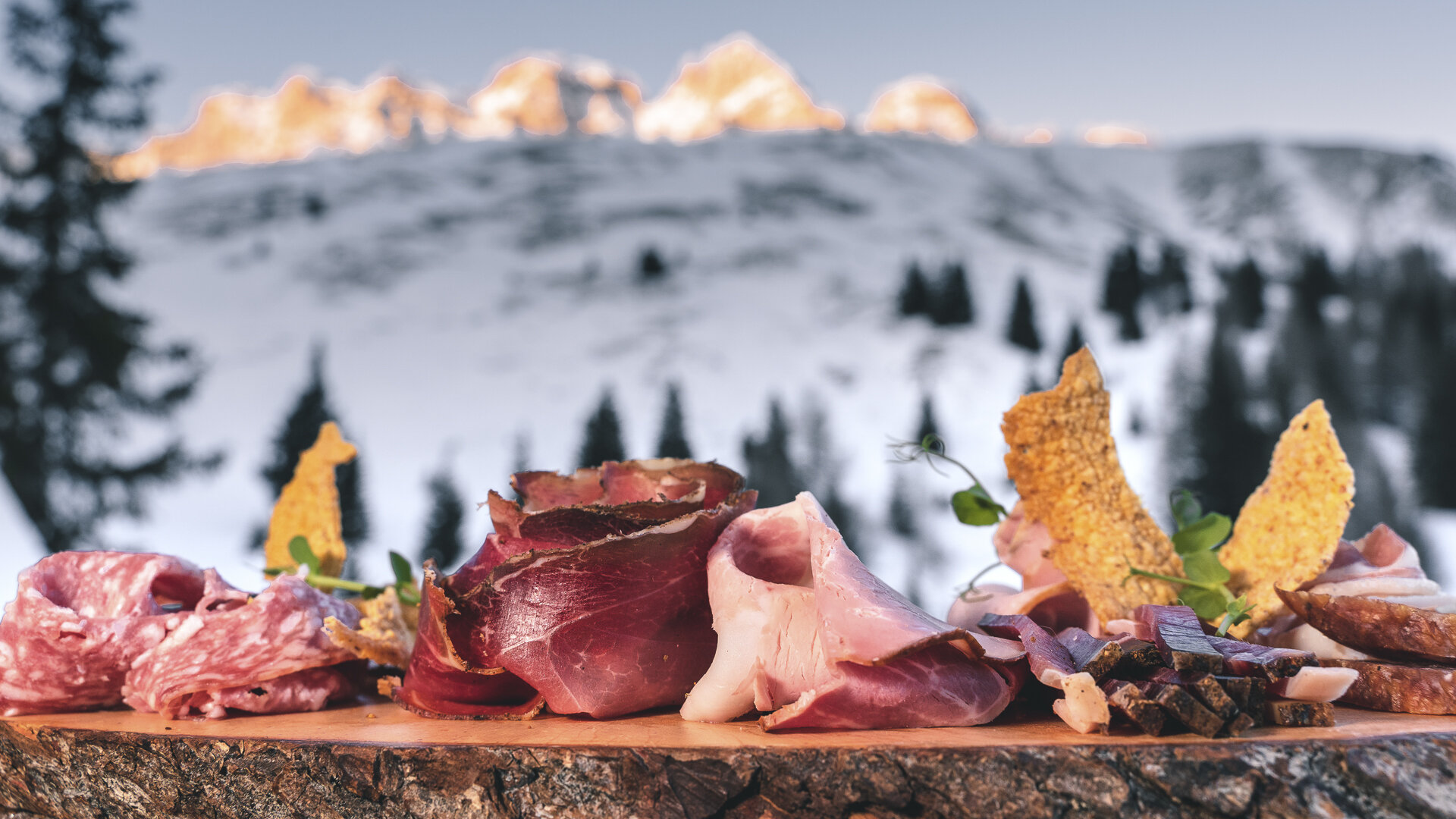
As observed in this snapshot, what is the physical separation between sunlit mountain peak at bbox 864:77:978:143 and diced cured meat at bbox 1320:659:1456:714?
49.5 metres

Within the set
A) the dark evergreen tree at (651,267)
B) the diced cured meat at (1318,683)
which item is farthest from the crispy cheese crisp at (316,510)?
the dark evergreen tree at (651,267)

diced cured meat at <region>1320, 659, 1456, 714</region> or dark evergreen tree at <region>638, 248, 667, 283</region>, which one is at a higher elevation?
dark evergreen tree at <region>638, 248, 667, 283</region>

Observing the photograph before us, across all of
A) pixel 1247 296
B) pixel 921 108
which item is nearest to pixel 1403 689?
pixel 1247 296

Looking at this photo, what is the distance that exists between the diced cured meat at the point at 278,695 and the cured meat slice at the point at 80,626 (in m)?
0.13

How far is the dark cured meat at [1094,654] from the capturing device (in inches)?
35.5

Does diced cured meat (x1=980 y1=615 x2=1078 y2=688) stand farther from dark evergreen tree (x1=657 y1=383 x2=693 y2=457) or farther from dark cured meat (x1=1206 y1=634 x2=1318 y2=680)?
dark evergreen tree (x1=657 y1=383 x2=693 y2=457)

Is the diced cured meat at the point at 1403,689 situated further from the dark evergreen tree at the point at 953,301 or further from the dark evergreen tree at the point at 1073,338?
the dark evergreen tree at the point at 953,301

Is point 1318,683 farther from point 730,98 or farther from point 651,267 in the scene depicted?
point 730,98

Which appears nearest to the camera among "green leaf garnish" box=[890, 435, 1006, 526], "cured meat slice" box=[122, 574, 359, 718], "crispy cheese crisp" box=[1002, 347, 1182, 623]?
"cured meat slice" box=[122, 574, 359, 718]

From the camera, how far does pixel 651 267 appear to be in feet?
35.6

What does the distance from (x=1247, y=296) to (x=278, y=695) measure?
11.3m

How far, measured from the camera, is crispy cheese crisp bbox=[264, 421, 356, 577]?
158 centimetres

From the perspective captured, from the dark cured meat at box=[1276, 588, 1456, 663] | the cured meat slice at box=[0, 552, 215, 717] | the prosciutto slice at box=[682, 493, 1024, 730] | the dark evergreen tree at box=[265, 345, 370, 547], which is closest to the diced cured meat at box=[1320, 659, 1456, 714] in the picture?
the dark cured meat at box=[1276, 588, 1456, 663]

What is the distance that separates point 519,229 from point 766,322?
4.48 m
